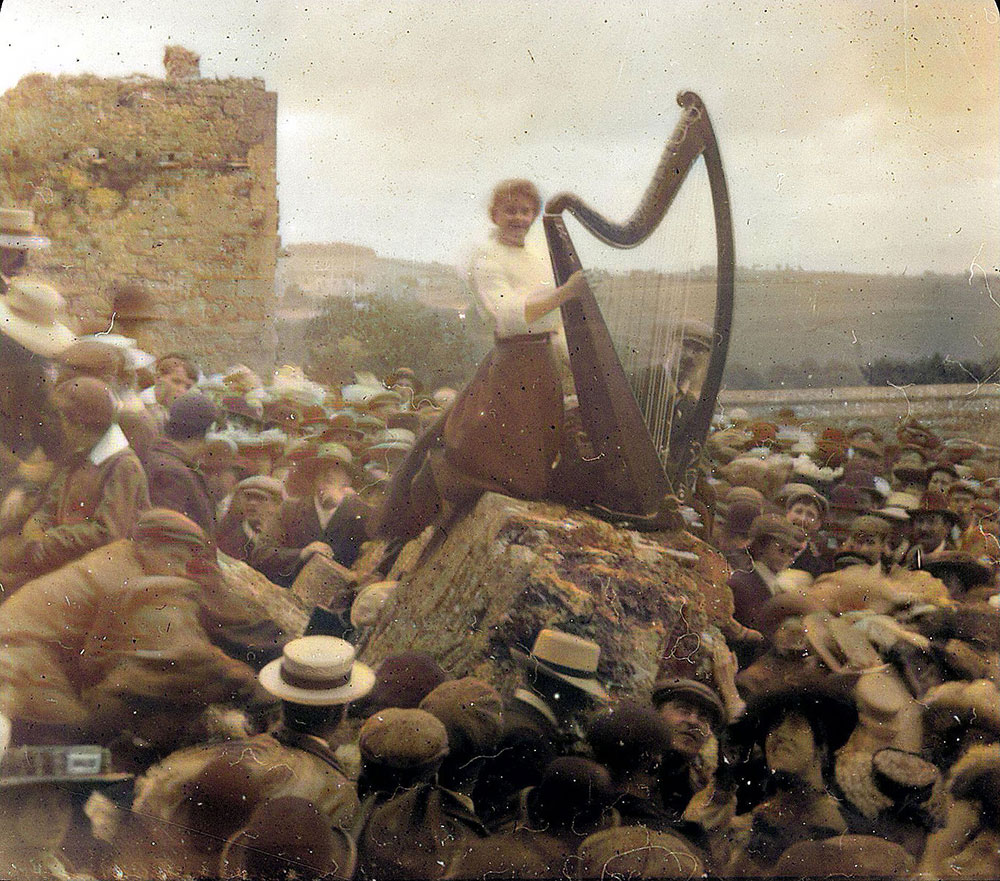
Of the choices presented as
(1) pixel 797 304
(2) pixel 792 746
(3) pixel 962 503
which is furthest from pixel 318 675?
(3) pixel 962 503

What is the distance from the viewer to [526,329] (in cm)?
318

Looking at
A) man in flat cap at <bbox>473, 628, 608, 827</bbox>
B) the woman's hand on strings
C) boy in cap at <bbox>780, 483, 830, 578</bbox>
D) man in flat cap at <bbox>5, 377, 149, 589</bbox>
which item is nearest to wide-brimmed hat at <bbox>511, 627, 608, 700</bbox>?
man in flat cap at <bbox>473, 628, 608, 827</bbox>

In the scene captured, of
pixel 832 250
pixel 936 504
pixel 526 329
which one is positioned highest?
pixel 832 250

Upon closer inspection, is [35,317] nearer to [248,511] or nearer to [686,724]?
[248,511]

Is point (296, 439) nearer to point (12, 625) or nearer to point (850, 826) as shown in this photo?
point (12, 625)

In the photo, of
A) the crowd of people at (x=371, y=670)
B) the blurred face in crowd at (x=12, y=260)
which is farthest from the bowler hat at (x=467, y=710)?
the blurred face in crowd at (x=12, y=260)

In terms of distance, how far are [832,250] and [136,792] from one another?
2.77 meters

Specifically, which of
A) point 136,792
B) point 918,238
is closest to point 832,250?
point 918,238

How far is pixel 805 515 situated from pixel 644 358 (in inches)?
28.5

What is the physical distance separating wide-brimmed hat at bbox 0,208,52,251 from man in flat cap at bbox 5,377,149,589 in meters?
0.43

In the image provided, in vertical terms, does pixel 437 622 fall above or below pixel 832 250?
below

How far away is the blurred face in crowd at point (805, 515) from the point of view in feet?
10.8

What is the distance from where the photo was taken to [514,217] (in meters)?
3.14

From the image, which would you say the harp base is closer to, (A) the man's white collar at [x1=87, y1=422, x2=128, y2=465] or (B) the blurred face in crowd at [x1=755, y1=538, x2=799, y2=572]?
(B) the blurred face in crowd at [x1=755, y1=538, x2=799, y2=572]
